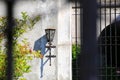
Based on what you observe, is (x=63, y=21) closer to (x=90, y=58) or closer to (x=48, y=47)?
(x=48, y=47)

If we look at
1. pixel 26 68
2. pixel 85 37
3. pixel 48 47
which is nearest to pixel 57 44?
pixel 48 47

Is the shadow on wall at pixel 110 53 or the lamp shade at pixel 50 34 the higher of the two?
the lamp shade at pixel 50 34

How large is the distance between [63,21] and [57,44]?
449 mm

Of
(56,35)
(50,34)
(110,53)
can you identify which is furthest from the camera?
(110,53)

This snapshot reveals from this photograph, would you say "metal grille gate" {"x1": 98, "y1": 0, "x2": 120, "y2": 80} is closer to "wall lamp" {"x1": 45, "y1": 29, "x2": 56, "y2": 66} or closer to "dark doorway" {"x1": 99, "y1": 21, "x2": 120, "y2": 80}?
"dark doorway" {"x1": 99, "y1": 21, "x2": 120, "y2": 80}

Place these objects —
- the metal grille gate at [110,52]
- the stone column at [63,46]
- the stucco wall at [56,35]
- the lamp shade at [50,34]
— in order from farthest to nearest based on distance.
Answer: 1. the metal grille gate at [110,52]
2. the stone column at [63,46]
3. the stucco wall at [56,35]
4. the lamp shade at [50,34]

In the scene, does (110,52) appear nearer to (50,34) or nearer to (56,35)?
(56,35)

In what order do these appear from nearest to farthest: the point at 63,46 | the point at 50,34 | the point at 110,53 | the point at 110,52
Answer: the point at 50,34 → the point at 63,46 → the point at 110,52 → the point at 110,53

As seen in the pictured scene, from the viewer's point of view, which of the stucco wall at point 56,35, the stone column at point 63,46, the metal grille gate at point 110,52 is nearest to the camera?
the stucco wall at point 56,35

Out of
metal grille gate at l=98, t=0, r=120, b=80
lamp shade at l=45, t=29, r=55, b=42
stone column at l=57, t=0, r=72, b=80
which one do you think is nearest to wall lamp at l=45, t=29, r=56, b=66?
lamp shade at l=45, t=29, r=55, b=42

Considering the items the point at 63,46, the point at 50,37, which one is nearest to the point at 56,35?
the point at 50,37

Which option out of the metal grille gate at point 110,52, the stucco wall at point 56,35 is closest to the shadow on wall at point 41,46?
the stucco wall at point 56,35

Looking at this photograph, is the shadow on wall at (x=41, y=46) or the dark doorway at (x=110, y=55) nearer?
the shadow on wall at (x=41, y=46)

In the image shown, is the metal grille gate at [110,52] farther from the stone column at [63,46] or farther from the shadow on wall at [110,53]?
the stone column at [63,46]
